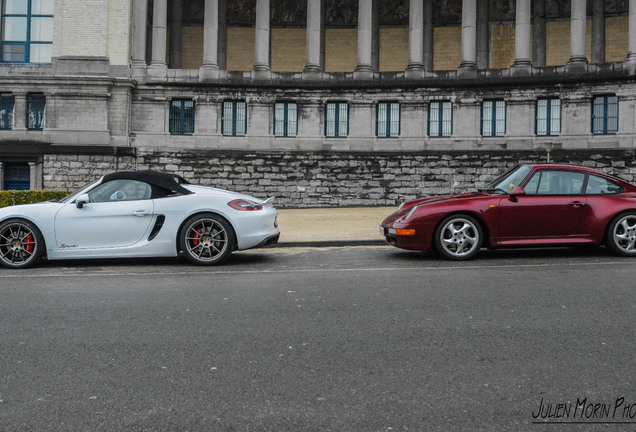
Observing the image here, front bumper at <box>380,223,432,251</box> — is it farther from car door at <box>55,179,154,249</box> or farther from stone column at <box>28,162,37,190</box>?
stone column at <box>28,162,37,190</box>

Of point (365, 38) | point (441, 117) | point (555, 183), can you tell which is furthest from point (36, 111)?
point (555, 183)

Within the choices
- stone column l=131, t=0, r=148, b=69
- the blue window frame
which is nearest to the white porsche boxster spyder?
the blue window frame

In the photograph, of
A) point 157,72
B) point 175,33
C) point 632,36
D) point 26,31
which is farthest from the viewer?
point 175,33

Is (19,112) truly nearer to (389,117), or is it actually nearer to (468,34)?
(389,117)

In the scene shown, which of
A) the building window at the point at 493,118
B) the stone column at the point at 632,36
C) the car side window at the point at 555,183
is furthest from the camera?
the building window at the point at 493,118

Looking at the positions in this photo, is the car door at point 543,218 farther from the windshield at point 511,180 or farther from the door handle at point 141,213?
the door handle at point 141,213

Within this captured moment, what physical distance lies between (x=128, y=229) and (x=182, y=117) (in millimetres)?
26696

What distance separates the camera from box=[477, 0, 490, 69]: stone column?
136 feet

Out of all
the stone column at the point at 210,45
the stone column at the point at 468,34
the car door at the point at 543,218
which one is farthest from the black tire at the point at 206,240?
the stone column at the point at 468,34

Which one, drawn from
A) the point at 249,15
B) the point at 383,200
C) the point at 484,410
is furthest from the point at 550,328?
the point at 249,15

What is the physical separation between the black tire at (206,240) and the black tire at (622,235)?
20.0ft

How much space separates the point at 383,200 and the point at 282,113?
778 centimetres

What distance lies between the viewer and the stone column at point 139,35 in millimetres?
36156

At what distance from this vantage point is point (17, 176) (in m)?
33.1
